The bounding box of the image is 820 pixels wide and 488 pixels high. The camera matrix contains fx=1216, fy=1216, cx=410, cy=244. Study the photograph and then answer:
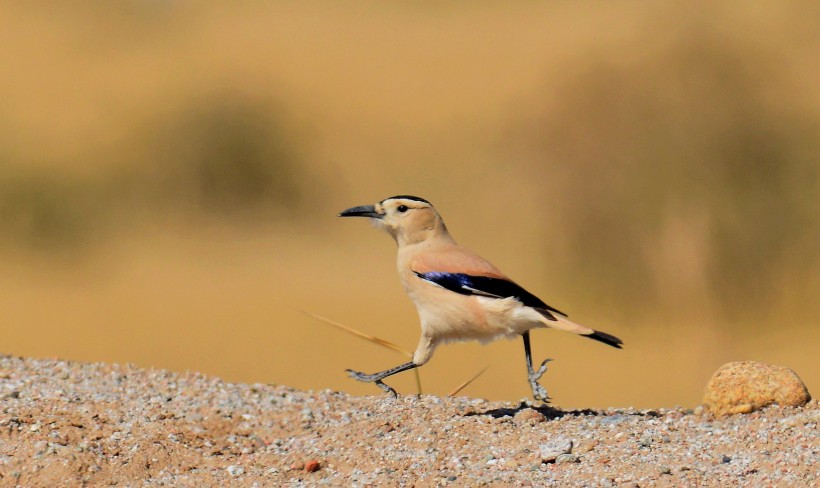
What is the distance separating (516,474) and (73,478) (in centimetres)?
273

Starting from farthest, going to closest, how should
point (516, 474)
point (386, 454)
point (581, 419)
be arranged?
point (581, 419), point (386, 454), point (516, 474)

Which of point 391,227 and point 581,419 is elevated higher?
point 391,227

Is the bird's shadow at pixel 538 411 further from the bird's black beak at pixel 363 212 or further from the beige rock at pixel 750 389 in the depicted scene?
the bird's black beak at pixel 363 212

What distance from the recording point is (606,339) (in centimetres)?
777

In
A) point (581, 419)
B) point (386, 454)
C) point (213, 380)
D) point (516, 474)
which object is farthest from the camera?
→ point (213, 380)

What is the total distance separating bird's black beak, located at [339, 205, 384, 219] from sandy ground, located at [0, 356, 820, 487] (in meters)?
1.41

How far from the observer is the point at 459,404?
348 inches

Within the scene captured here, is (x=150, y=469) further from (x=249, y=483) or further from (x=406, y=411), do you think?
(x=406, y=411)

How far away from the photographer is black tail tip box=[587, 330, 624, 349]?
7.76 metres

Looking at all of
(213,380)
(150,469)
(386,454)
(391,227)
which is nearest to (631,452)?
(386,454)

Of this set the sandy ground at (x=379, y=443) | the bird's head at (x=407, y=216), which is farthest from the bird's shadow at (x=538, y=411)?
the bird's head at (x=407, y=216)

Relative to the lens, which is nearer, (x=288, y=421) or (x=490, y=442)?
(x=490, y=442)

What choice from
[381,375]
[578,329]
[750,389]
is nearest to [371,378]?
[381,375]

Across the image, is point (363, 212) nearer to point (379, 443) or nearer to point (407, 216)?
point (407, 216)
